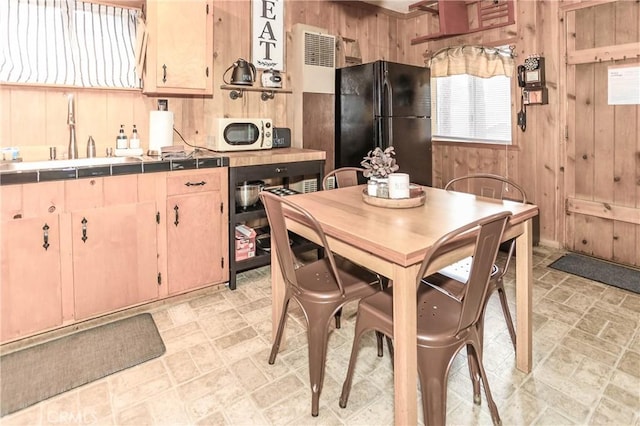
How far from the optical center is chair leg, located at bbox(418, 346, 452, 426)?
1418mm

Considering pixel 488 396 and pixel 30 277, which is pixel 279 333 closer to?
pixel 488 396

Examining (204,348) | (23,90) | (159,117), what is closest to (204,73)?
(159,117)

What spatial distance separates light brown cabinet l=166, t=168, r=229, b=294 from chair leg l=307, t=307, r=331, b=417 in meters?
1.36

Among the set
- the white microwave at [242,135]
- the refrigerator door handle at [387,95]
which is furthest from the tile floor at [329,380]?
the refrigerator door handle at [387,95]

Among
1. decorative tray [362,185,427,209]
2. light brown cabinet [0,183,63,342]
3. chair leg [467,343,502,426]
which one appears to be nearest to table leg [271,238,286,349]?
decorative tray [362,185,427,209]

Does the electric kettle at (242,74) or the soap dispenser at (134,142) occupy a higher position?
the electric kettle at (242,74)

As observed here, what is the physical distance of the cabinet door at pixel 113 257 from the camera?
2389mm

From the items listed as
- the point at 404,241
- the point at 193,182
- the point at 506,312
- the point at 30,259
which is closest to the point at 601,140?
the point at 506,312

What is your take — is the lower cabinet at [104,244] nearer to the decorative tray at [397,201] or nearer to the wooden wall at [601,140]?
the decorative tray at [397,201]

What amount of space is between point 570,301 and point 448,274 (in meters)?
1.34

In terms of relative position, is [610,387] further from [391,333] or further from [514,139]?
[514,139]

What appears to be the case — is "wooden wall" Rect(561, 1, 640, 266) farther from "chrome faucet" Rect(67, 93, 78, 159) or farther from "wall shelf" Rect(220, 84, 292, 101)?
"chrome faucet" Rect(67, 93, 78, 159)

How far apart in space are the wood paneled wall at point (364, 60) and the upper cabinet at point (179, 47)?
296 mm

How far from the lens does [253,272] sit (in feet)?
11.0
